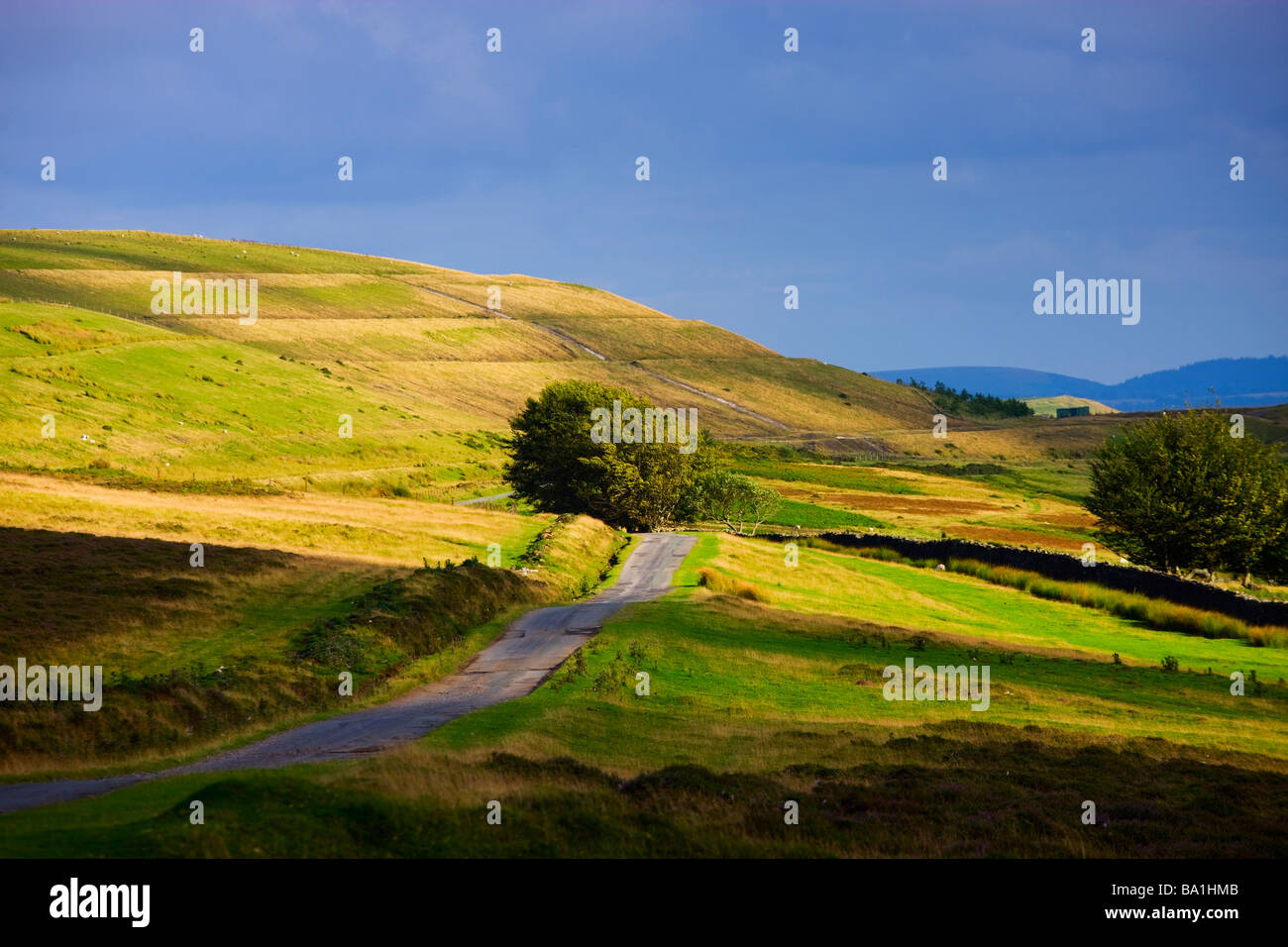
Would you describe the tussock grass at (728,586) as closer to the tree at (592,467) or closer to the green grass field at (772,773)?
the green grass field at (772,773)

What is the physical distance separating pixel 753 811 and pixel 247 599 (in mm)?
31426

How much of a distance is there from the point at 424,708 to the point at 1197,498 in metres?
69.1

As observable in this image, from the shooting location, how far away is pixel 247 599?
44.3m

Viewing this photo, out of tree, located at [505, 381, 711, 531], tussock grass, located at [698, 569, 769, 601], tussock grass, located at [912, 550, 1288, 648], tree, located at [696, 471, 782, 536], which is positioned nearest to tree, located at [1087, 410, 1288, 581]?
tussock grass, located at [912, 550, 1288, 648]

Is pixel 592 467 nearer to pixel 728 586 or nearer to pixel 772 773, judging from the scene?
pixel 728 586

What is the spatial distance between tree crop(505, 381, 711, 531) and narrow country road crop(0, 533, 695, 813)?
36610 millimetres

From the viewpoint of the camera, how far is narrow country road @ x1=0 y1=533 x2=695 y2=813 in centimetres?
2364

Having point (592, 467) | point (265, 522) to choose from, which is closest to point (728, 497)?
point (592, 467)

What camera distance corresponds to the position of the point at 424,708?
101 feet

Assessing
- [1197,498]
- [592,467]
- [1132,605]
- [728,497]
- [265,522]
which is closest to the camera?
[265,522]

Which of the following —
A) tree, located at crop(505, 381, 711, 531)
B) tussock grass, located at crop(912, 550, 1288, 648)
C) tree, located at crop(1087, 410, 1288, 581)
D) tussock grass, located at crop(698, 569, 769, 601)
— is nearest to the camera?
tussock grass, located at crop(698, 569, 769, 601)

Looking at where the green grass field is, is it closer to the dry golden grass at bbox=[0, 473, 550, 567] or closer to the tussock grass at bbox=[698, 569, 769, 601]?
the tussock grass at bbox=[698, 569, 769, 601]
